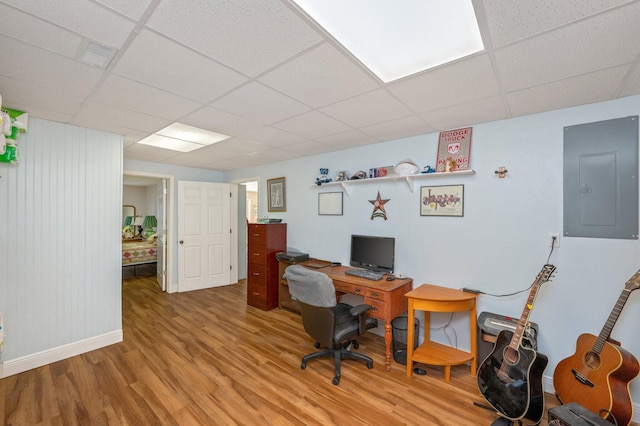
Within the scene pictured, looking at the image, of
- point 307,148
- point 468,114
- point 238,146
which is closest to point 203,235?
point 238,146

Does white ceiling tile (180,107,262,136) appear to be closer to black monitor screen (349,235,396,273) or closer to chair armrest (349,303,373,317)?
black monitor screen (349,235,396,273)

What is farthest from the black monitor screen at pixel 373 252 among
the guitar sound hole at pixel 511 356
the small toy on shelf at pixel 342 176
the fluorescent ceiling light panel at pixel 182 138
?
the fluorescent ceiling light panel at pixel 182 138

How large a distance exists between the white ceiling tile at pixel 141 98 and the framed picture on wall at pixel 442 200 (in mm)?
2407

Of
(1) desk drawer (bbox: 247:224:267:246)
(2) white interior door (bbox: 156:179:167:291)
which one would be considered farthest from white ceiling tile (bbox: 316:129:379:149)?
(2) white interior door (bbox: 156:179:167:291)

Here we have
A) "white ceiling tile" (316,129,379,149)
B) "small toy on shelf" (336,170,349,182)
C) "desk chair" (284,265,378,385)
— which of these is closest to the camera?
"desk chair" (284,265,378,385)

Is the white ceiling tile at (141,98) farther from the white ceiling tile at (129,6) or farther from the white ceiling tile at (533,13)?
the white ceiling tile at (533,13)

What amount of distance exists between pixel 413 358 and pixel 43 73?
349 centimetres

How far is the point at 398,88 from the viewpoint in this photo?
1.87 m

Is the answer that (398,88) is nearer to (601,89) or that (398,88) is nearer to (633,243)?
(601,89)

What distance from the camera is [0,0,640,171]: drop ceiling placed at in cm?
119

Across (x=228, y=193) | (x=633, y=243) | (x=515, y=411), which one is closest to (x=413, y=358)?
(x=515, y=411)

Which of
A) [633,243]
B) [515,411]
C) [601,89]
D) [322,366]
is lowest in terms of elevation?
[322,366]

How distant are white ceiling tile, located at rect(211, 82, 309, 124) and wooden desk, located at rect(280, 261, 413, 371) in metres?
1.76

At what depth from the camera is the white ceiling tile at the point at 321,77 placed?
4.96 feet
